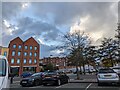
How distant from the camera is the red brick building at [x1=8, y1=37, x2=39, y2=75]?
60.8 m

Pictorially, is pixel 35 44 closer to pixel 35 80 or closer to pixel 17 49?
pixel 17 49

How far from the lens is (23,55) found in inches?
2473

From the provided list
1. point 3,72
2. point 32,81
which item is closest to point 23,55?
point 32,81

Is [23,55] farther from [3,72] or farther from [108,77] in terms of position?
[3,72]

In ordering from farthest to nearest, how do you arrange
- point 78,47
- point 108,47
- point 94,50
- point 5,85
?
1. point 94,50
2. point 108,47
3. point 78,47
4. point 5,85

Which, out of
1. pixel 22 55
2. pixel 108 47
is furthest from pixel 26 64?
pixel 108 47

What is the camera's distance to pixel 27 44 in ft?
214

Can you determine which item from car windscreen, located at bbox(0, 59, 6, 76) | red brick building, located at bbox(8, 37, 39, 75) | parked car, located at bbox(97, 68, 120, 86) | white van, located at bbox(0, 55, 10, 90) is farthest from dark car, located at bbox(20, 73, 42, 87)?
red brick building, located at bbox(8, 37, 39, 75)

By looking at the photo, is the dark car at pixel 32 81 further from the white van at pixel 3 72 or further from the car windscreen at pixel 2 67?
the car windscreen at pixel 2 67

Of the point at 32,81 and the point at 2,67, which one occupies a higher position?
the point at 2,67

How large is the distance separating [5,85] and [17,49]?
56.8 meters

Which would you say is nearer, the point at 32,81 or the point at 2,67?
the point at 2,67

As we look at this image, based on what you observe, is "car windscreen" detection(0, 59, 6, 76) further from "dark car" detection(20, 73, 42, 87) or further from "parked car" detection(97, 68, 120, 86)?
"dark car" detection(20, 73, 42, 87)

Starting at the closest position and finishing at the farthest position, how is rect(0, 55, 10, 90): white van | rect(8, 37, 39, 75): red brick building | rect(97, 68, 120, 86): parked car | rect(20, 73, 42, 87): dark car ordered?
rect(0, 55, 10, 90): white van → rect(97, 68, 120, 86): parked car → rect(20, 73, 42, 87): dark car → rect(8, 37, 39, 75): red brick building
